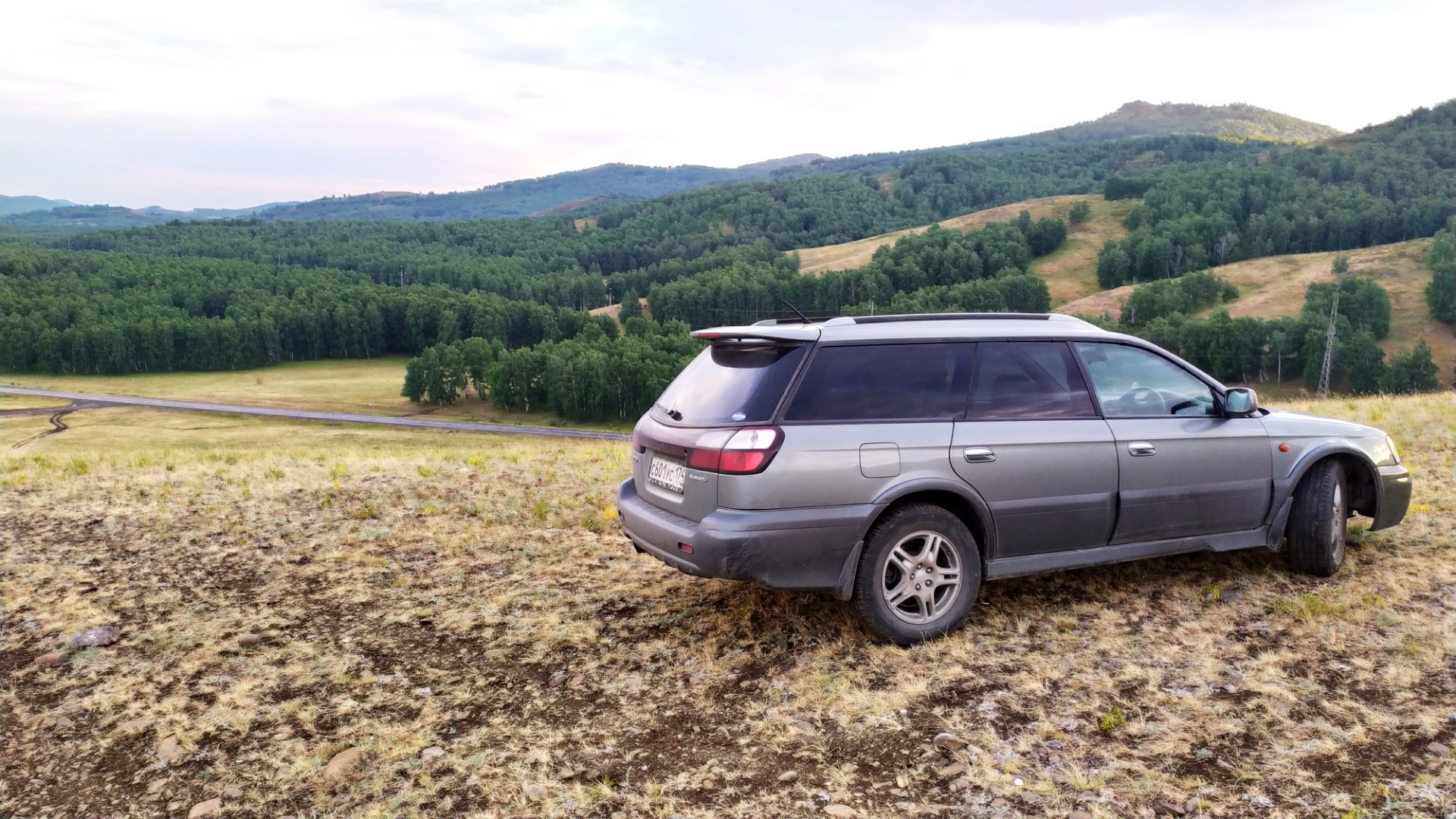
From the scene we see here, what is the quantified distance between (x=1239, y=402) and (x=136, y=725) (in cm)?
671

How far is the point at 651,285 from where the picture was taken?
13000 cm

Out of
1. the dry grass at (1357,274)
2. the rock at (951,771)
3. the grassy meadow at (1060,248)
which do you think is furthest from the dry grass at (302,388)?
the rock at (951,771)

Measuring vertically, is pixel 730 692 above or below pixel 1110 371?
below

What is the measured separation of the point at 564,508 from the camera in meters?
8.54

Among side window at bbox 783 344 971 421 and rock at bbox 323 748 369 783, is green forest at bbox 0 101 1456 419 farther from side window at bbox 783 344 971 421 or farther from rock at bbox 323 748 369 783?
rock at bbox 323 748 369 783

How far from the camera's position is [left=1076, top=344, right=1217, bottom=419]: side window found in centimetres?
543

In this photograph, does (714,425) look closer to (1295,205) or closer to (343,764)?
(343,764)

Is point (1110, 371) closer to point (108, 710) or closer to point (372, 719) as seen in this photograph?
point (372, 719)

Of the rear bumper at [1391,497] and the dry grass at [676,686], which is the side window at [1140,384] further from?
the rear bumper at [1391,497]

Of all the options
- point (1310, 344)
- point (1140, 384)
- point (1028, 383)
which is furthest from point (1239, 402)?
point (1310, 344)

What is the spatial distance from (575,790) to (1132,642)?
10.6ft

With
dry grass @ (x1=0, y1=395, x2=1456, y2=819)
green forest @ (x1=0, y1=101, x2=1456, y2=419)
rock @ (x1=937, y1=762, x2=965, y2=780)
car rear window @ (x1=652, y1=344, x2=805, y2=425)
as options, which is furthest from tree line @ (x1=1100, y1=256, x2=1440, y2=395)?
rock @ (x1=937, y1=762, x2=965, y2=780)

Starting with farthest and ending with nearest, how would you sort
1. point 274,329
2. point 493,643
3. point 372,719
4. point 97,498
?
point 274,329 < point 97,498 < point 493,643 < point 372,719

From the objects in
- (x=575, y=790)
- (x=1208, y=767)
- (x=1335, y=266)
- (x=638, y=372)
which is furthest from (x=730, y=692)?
(x=1335, y=266)
